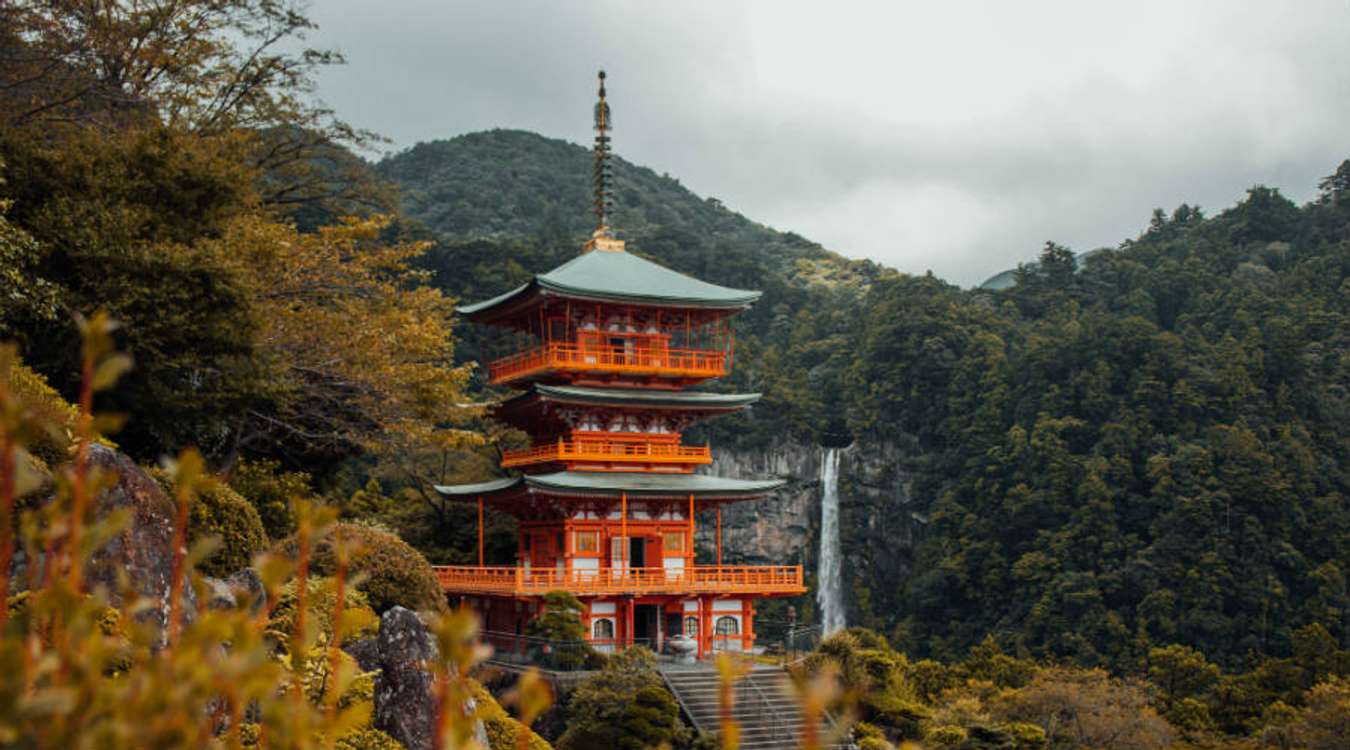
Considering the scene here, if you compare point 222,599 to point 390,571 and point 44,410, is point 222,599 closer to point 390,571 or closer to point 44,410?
point 44,410

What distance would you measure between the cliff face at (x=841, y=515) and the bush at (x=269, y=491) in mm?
38508

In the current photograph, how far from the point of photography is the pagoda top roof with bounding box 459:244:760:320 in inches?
949

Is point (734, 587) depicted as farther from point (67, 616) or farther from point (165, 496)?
point (67, 616)

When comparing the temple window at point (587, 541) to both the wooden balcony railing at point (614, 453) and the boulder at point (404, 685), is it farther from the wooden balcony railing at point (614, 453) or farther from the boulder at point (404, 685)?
the boulder at point (404, 685)

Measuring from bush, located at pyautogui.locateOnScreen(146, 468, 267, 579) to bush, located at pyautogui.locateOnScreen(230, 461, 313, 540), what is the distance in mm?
3666

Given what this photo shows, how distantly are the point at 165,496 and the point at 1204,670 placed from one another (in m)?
24.7

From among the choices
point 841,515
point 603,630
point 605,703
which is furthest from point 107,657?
point 841,515

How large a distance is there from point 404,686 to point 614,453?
1606cm

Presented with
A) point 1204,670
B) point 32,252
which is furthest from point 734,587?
point 32,252

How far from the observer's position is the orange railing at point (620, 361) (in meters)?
24.3

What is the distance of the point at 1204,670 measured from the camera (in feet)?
88.7

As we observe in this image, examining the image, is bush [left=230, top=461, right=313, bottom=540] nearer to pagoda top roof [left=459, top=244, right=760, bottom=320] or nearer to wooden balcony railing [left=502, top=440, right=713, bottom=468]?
wooden balcony railing [left=502, top=440, right=713, bottom=468]

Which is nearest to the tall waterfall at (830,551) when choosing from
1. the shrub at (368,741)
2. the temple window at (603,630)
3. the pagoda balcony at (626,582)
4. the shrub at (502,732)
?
the pagoda balcony at (626,582)

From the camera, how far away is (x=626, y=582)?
22609 millimetres
